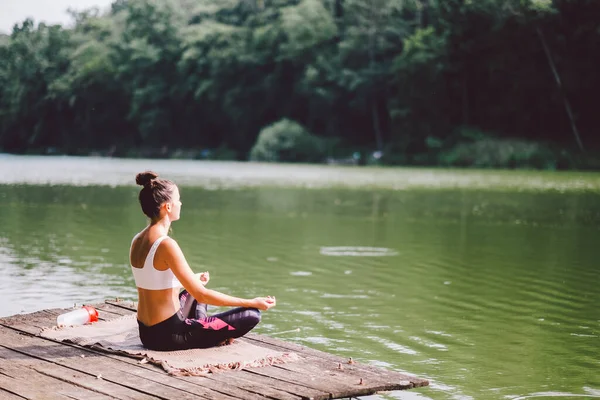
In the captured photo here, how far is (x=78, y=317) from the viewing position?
6.12 metres

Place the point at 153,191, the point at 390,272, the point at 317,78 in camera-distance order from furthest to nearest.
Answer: the point at 317,78 → the point at 390,272 → the point at 153,191

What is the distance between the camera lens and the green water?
690 cm

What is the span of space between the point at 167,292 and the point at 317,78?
55.3m

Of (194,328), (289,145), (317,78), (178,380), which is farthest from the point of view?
(317,78)

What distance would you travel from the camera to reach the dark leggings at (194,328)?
5320mm

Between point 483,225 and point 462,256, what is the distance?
4483 mm

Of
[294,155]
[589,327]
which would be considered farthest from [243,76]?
[589,327]

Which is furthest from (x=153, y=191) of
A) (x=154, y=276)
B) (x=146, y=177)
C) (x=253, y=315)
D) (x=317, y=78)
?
(x=317, y=78)

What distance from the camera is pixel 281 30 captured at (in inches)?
2510

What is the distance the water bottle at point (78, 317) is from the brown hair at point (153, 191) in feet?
4.45

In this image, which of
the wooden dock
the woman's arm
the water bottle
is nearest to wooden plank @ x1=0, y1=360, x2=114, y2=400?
the wooden dock

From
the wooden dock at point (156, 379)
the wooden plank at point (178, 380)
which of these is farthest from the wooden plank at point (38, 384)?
the wooden plank at point (178, 380)

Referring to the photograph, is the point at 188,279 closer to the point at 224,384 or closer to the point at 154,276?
the point at 154,276

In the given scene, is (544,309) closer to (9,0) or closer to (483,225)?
(483,225)
